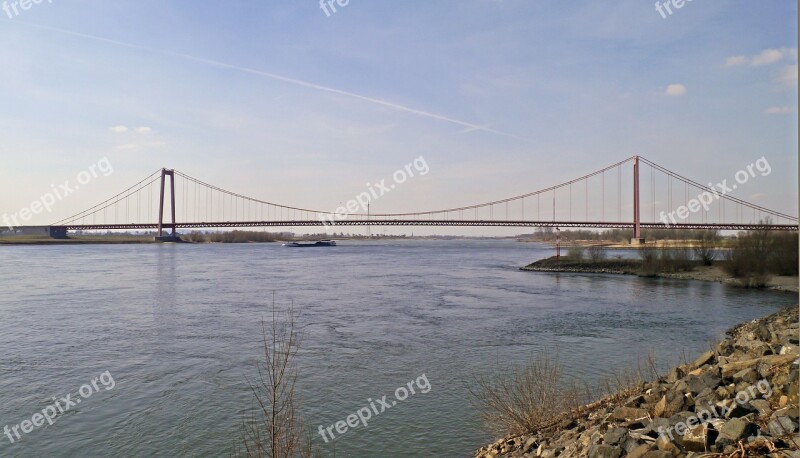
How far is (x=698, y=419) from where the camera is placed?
409cm

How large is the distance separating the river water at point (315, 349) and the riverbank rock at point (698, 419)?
5.30 ft

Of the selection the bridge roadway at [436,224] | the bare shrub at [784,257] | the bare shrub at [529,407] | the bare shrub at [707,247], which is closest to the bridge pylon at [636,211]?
the bridge roadway at [436,224]

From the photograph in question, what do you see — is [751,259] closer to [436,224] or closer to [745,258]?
[745,258]

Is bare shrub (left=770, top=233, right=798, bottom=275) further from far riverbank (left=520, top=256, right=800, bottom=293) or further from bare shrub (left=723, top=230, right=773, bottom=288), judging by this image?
far riverbank (left=520, top=256, right=800, bottom=293)

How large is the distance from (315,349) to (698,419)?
9.12 m

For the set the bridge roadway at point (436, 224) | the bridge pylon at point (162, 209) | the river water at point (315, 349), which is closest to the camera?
the river water at point (315, 349)

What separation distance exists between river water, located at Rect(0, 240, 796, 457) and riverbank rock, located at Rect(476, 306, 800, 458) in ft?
5.30

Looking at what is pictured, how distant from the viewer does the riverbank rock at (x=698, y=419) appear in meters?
3.53

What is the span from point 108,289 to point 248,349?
1566 centimetres

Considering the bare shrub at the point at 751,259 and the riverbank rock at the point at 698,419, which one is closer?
the riverbank rock at the point at 698,419

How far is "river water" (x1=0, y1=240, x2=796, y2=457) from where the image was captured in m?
7.24

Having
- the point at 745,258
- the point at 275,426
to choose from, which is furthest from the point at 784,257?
the point at 275,426

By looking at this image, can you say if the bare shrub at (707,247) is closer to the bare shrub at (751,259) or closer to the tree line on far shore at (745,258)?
the tree line on far shore at (745,258)

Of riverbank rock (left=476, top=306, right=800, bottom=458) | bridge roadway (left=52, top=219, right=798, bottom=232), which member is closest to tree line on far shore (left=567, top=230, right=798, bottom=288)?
bridge roadway (left=52, top=219, right=798, bottom=232)
